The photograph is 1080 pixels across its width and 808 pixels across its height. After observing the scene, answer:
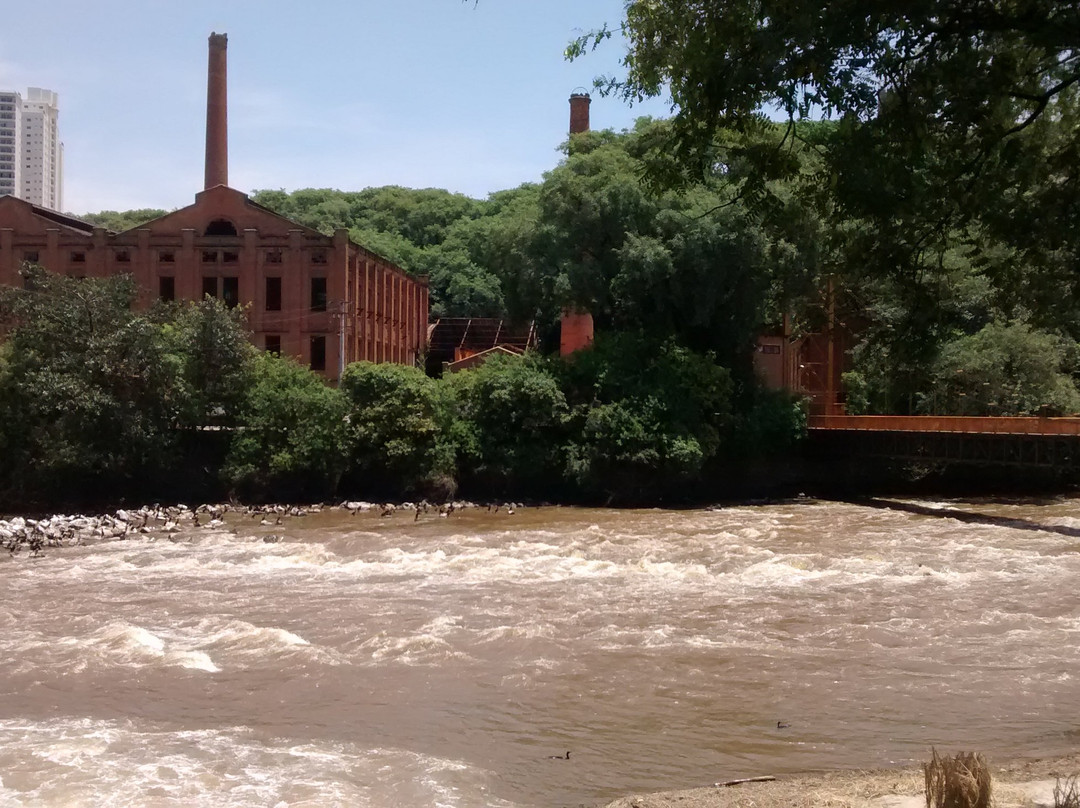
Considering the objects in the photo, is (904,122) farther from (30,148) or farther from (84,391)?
(30,148)

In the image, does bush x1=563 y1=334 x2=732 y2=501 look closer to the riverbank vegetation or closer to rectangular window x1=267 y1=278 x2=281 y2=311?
the riverbank vegetation

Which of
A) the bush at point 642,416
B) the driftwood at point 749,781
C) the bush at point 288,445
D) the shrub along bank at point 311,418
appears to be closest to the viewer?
the driftwood at point 749,781

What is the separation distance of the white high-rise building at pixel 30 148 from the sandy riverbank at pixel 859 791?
7495 inches

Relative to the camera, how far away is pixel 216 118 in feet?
202

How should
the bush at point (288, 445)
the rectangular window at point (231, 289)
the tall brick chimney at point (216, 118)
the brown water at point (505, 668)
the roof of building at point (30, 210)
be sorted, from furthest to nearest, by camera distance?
the tall brick chimney at point (216, 118) < the roof of building at point (30, 210) < the rectangular window at point (231, 289) < the bush at point (288, 445) < the brown water at point (505, 668)

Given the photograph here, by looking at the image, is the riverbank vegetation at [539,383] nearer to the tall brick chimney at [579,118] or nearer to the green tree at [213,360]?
the green tree at [213,360]

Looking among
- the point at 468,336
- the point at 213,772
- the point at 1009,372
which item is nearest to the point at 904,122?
the point at 213,772

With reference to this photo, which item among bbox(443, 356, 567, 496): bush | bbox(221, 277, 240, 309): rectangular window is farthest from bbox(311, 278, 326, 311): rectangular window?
bbox(443, 356, 567, 496): bush

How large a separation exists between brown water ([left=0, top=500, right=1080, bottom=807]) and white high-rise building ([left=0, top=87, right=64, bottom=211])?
177482 mm

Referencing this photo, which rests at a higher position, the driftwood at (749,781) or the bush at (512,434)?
the bush at (512,434)

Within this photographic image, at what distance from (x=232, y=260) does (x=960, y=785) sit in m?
49.2

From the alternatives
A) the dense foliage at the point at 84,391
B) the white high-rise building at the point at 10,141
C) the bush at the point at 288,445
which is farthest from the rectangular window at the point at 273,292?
the white high-rise building at the point at 10,141

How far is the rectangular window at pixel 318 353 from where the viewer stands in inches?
2060

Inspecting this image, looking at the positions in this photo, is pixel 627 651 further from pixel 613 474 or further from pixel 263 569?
pixel 613 474
